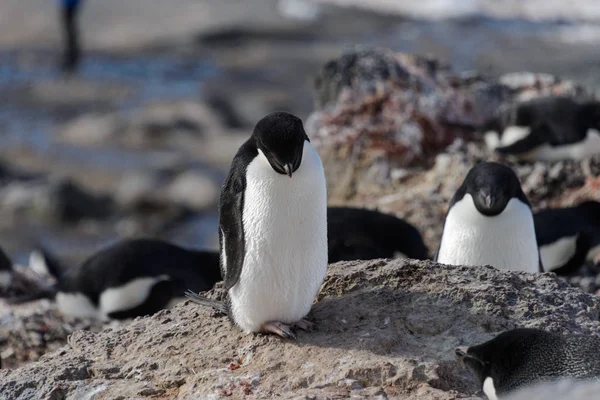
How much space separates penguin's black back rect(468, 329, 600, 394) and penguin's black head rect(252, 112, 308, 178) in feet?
3.14

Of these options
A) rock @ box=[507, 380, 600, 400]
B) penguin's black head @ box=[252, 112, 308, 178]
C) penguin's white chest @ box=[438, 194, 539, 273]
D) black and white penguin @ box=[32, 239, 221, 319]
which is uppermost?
penguin's black head @ box=[252, 112, 308, 178]

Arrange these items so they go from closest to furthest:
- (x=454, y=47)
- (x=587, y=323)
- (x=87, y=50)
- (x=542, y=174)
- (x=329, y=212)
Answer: (x=587, y=323) < (x=329, y=212) < (x=542, y=174) < (x=454, y=47) < (x=87, y=50)

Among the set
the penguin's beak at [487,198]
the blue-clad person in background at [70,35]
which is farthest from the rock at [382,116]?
the blue-clad person in background at [70,35]

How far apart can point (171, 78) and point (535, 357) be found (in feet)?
55.7

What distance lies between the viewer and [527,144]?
24.3 feet

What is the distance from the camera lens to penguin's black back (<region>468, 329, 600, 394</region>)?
3.13m

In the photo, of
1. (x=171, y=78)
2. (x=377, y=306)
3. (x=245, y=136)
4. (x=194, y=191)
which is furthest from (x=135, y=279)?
(x=171, y=78)

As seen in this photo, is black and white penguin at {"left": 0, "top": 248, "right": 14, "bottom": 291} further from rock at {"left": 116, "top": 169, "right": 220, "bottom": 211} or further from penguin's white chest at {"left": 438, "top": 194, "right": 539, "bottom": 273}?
rock at {"left": 116, "top": 169, "right": 220, "bottom": 211}

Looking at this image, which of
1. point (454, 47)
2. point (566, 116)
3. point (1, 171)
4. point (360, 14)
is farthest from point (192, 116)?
point (566, 116)

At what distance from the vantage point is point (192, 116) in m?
16.8

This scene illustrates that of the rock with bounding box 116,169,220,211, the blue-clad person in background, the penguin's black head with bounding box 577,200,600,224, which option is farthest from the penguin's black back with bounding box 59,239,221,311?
the blue-clad person in background

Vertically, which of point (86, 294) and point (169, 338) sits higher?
point (169, 338)

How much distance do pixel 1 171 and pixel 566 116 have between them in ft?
32.0

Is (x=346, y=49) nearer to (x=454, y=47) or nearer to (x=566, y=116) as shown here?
(x=566, y=116)
